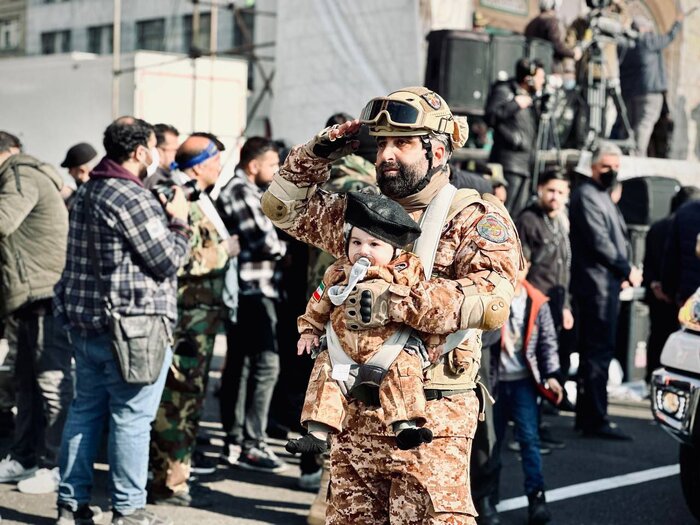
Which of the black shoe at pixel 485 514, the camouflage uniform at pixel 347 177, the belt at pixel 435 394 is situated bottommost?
the black shoe at pixel 485 514

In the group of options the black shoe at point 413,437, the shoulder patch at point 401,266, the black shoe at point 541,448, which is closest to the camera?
the black shoe at point 413,437

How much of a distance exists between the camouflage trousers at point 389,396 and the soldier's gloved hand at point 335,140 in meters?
0.67

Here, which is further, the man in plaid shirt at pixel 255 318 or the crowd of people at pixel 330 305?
the man in plaid shirt at pixel 255 318

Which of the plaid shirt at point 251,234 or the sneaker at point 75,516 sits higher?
the plaid shirt at point 251,234

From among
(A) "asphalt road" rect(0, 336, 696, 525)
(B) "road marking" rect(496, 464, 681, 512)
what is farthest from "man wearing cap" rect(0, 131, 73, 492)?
(B) "road marking" rect(496, 464, 681, 512)

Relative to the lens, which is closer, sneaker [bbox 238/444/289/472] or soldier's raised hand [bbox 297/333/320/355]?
soldier's raised hand [bbox 297/333/320/355]

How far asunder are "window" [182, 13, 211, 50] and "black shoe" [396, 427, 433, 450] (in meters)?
18.5

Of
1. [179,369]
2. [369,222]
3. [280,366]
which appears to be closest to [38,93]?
[280,366]

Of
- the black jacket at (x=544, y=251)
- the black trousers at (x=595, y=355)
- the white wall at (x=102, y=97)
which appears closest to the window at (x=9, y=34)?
the white wall at (x=102, y=97)

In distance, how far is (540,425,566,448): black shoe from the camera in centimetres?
723

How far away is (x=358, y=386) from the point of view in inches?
121

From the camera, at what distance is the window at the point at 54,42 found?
75.2 ft

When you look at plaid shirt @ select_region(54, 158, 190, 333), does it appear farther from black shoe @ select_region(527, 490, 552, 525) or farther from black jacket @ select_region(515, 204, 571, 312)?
black jacket @ select_region(515, 204, 571, 312)

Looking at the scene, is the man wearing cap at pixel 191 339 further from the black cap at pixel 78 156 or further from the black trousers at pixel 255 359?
the black cap at pixel 78 156
